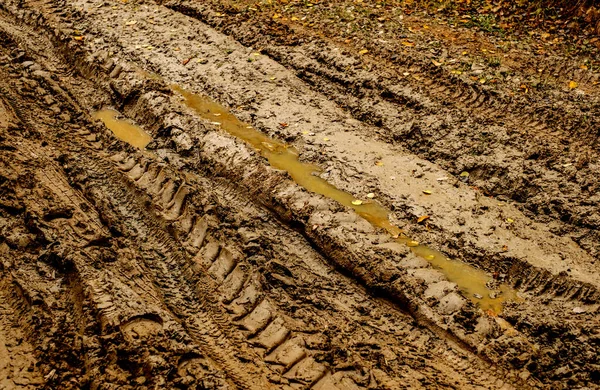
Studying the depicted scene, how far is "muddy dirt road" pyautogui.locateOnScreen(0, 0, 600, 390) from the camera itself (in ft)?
10.9

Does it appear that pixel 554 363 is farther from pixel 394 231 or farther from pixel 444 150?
pixel 444 150

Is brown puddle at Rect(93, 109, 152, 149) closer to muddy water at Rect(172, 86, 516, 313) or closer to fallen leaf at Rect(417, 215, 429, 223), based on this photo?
muddy water at Rect(172, 86, 516, 313)

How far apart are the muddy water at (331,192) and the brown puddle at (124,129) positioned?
0.78m

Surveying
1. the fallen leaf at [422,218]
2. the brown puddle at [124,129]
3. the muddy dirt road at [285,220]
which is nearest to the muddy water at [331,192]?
the muddy dirt road at [285,220]

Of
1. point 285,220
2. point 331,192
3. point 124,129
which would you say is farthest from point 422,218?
point 124,129

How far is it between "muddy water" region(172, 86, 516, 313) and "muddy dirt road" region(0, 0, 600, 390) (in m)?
0.02

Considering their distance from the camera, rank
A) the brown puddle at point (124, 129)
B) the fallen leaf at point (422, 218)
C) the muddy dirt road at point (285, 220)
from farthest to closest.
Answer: the brown puddle at point (124, 129)
the fallen leaf at point (422, 218)
the muddy dirt road at point (285, 220)

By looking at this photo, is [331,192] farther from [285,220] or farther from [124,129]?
[124,129]

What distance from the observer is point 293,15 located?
7836mm

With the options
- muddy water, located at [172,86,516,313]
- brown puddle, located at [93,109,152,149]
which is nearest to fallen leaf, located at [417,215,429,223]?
muddy water, located at [172,86,516,313]

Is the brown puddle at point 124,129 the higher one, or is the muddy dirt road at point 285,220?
the muddy dirt road at point 285,220

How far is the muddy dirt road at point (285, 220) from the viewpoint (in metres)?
3.32

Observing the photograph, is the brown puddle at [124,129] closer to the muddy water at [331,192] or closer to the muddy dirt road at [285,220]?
the muddy dirt road at [285,220]

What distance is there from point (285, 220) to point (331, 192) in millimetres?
754
